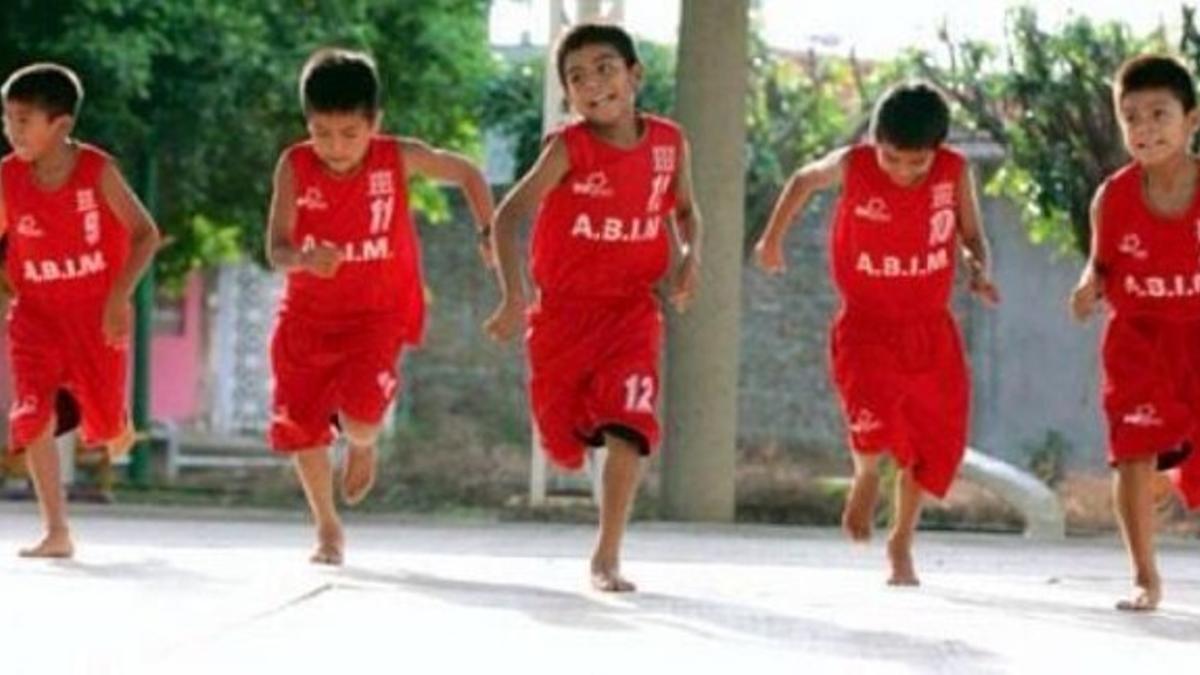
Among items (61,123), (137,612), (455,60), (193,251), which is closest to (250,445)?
(193,251)

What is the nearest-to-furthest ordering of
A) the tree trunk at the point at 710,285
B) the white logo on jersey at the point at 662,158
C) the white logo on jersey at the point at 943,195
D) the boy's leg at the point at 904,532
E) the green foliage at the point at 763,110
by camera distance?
the white logo on jersey at the point at 662,158, the white logo on jersey at the point at 943,195, the boy's leg at the point at 904,532, the tree trunk at the point at 710,285, the green foliage at the point at 763,110

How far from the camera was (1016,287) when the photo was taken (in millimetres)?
24812

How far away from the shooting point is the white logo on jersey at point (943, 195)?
10562 millimetres

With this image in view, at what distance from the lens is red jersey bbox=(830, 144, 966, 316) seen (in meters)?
10.6

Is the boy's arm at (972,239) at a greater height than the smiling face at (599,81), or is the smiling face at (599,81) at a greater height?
the smiling face at (599,81)

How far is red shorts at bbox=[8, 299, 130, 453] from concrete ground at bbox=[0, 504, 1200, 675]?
483 mm

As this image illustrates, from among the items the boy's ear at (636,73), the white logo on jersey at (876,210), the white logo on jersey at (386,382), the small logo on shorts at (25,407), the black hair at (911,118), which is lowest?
the small logo on shorts at (25,407)

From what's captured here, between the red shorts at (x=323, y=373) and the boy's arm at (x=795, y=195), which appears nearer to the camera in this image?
the boy's arm at (x=795, y=195)

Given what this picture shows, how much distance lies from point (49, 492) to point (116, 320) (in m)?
0.64

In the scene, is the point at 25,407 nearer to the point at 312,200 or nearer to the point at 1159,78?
the point at 312,200

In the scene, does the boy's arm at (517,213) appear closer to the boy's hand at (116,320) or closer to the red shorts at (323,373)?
the red shorts at (323,373)

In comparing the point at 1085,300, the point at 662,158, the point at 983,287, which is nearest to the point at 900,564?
the point at 983,287

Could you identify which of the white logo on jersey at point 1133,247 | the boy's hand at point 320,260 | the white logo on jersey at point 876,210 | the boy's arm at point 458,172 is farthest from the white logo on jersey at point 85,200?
the white logo on jersey at point 1133,247

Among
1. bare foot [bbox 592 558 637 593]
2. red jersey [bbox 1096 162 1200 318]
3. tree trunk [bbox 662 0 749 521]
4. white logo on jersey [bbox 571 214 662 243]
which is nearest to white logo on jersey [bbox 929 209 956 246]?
red jersey [bbox 1096 162 1200 318]
